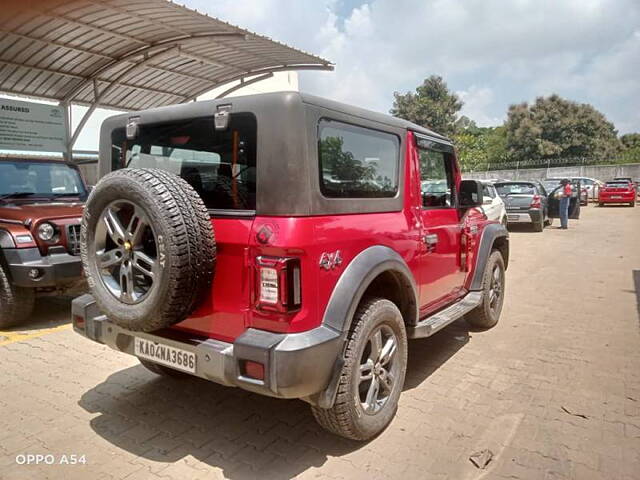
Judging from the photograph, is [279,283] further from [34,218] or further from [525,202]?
[525,202]

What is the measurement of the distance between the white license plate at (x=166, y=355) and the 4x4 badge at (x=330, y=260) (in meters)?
0.88

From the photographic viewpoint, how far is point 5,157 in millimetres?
6008

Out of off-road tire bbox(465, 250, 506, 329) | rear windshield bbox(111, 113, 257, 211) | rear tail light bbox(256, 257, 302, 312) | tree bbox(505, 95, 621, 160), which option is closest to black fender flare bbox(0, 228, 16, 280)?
rear windshield bbox(111, 113, 257, 211)

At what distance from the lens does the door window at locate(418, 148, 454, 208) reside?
143 inches

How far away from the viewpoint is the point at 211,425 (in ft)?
10.2

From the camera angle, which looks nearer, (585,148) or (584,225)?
(584,225)

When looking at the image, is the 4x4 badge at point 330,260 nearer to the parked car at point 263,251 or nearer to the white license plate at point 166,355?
the parked car at point 263,251

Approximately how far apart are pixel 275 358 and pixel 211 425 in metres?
1.22

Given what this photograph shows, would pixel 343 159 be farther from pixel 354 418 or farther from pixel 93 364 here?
pixel 93 364

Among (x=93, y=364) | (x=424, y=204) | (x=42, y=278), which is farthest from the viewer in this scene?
(x=42, y=278)

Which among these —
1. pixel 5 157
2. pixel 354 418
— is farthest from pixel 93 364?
pixel 5 157

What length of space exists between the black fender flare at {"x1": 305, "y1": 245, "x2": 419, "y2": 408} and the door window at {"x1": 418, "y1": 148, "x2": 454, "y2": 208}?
3.23ft

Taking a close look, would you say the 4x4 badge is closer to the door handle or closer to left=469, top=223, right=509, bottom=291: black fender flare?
the door handle

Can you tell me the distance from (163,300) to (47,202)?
14.1ft
